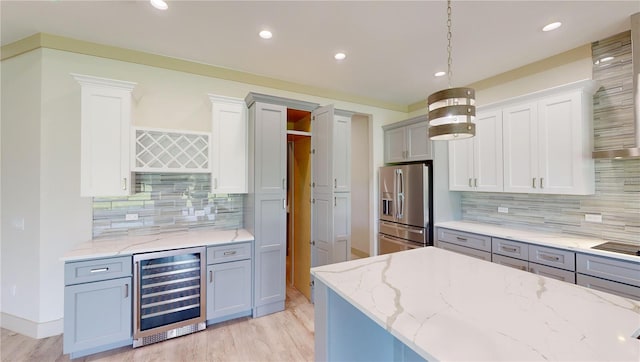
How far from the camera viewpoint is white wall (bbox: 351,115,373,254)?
4.51 metres

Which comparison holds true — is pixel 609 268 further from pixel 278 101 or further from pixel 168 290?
pixel 168 290

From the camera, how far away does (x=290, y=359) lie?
2141mm

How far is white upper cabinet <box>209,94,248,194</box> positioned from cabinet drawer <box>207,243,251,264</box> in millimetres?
624

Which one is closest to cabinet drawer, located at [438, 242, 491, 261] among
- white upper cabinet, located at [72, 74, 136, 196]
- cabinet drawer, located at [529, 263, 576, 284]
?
cabinet drawer, located at [529, 263, 576, 284]

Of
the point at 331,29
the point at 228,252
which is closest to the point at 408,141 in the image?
the point at 331,29

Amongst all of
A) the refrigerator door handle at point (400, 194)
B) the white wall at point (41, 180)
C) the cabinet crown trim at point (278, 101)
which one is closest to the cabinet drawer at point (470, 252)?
the refrigerator door handle at point (400, 194)

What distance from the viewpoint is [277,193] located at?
295 centimetres

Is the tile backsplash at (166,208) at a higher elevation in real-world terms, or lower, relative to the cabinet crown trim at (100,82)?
→ lower

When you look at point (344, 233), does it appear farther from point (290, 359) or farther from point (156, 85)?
point (156, 85)

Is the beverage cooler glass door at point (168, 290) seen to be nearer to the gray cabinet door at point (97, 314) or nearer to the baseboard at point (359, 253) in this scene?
the gray cabinet door at point (97, 314)

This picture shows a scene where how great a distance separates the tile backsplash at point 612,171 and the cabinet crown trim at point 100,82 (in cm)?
459

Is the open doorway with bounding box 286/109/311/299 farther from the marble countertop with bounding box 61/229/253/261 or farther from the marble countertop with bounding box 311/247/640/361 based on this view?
the marble countertop with bounding box 311/247/640/361

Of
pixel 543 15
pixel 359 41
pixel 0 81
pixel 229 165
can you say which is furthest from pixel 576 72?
pixel 0 81

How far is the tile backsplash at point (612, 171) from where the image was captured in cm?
234
